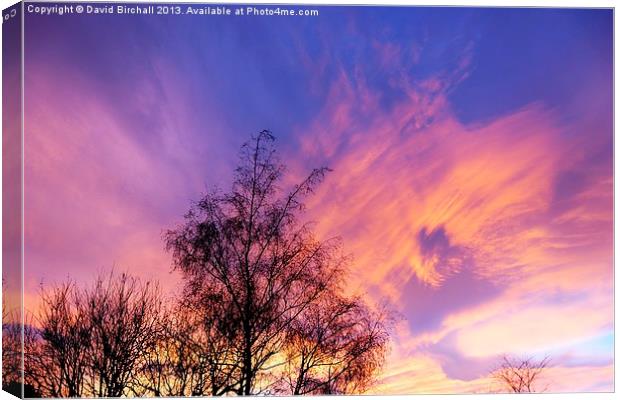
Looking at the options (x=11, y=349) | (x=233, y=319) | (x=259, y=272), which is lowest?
(x=11, y=349)

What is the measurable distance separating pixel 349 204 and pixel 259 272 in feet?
3.69

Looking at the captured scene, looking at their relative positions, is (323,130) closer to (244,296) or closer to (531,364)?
(244,296)

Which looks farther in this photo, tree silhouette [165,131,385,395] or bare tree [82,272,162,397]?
tree silhouette [165,131,385,395]

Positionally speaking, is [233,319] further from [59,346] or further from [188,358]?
[59,346]

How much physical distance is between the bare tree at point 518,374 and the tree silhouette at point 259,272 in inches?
48.2

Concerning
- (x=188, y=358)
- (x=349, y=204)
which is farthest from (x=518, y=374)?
(x=188, y=358)

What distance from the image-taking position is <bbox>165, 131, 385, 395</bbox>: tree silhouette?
32.3 ft

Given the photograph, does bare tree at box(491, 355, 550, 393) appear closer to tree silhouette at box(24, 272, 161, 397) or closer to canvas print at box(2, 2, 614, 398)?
canvas print at box(2, 2, 614, 398)

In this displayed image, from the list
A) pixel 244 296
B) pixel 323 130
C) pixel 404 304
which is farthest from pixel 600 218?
pixel 244 296

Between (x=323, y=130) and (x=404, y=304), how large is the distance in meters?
1.90

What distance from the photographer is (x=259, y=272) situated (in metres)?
10.0

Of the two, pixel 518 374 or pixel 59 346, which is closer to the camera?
pixel 59 346

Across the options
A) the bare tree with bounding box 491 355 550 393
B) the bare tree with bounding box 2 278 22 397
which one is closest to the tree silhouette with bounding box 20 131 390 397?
the bare tree with bounding box 2 278 22 397

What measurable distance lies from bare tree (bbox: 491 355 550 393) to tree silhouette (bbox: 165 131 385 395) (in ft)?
4.02
